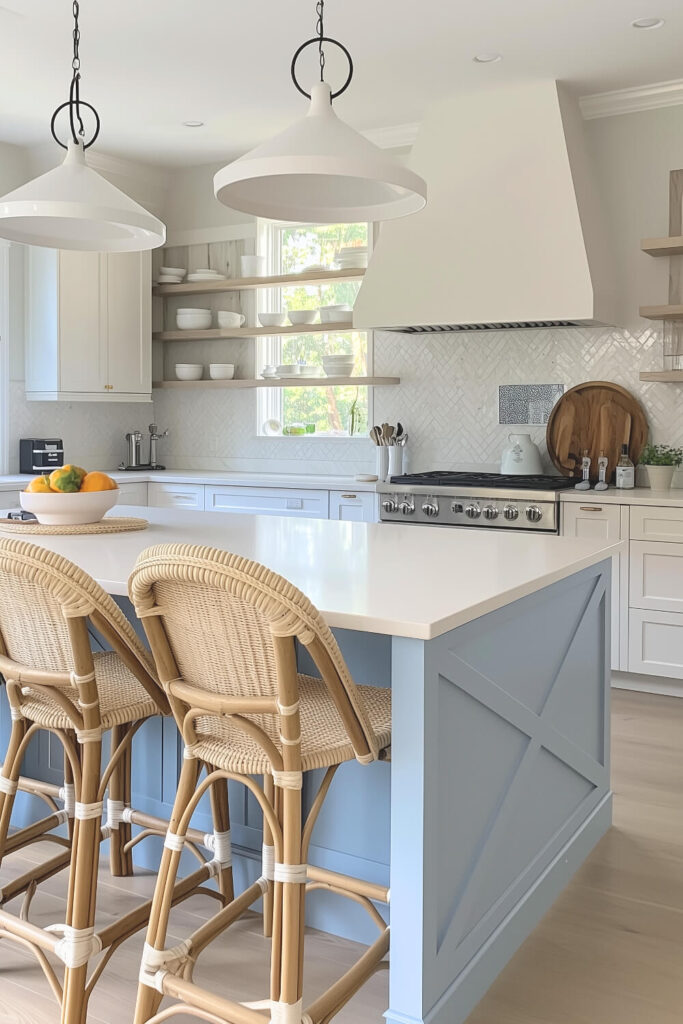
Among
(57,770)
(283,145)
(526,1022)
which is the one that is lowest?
(526,1022)

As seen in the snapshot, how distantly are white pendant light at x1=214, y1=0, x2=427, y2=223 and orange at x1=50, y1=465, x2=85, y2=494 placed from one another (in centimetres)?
97

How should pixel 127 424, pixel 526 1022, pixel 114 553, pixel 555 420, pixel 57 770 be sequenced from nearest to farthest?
1. pixel 526 1022
2. pixel 114 553
3. pixel 57 770
4. pixel 555 420
5. pixel 127 424

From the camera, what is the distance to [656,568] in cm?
442

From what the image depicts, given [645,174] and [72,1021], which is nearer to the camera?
[72,1021]

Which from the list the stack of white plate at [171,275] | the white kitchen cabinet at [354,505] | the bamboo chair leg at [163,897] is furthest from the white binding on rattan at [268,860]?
the stack of white plate at [171,275]

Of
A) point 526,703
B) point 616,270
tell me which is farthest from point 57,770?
point 616,270

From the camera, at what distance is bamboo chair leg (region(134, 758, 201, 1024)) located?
192cm

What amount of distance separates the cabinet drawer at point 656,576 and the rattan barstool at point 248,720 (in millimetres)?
2711

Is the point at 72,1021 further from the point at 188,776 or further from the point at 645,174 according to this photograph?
the point at 645,174

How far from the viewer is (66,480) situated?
3000 mm

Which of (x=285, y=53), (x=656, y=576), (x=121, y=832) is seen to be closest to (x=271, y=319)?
(x=285, y=53)

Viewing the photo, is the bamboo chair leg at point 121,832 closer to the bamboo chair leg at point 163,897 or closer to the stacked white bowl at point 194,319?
the bamboo chair leg at point 163,897

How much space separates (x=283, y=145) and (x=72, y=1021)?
6.39 feet

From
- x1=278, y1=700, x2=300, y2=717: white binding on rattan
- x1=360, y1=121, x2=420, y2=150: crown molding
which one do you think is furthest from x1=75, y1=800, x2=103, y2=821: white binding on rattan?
x1=360, y1=121, x2=420, y2=150: crown molding
